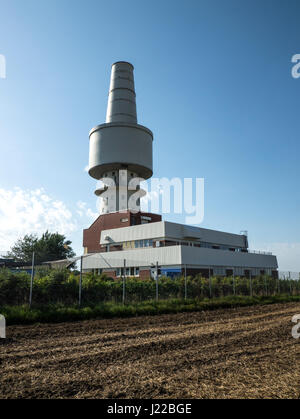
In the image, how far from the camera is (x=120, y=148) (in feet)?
146

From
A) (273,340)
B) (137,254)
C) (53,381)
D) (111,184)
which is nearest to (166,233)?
(137,254)

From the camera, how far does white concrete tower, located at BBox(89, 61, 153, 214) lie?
44.9m

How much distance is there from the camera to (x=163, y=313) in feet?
44.6

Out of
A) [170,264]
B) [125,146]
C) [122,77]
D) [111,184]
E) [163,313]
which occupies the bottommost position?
[163,313]

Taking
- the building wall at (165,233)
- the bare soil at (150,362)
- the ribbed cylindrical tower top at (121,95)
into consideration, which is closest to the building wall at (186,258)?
the building wall at (165,233)

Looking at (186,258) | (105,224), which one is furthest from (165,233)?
(105,224)

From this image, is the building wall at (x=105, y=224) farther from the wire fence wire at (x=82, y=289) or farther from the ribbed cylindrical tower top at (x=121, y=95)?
the wire fence wire at (x=82, y=289)

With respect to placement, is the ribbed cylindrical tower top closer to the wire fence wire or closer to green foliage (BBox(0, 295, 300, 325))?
the wire fence wire

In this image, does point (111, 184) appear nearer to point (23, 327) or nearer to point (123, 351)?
point (23, 327)

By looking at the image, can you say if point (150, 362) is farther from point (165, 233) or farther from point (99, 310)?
point (165, 233)

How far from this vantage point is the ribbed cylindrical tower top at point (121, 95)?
47.5 metres

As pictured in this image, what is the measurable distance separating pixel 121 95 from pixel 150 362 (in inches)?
1876

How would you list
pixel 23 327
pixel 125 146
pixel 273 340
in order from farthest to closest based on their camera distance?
1. pixel 125 146
2. pixel 23 327
3. pixel 273 340
